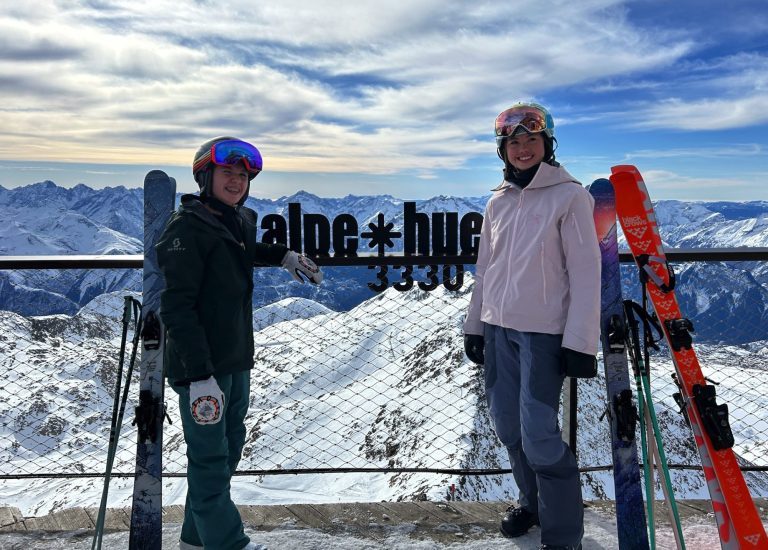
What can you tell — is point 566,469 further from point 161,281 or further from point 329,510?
point 161,281

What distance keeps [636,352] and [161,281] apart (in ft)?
7.91

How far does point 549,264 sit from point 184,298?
1.67 metres

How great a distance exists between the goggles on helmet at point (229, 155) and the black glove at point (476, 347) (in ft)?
4.82

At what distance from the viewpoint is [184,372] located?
8.55 ft

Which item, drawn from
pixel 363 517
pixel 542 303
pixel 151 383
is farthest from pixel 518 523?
pixel 151 383

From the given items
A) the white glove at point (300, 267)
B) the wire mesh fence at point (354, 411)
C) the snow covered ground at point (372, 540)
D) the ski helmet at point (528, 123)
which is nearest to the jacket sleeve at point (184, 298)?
the white glove at point (300, 267)

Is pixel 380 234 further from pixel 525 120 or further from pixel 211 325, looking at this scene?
pixel 211 325

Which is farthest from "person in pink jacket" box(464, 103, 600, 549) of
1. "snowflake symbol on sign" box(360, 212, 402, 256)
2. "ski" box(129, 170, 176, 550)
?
"ski" box(129, 170, 176, 550)

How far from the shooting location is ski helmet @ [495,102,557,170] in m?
2.88

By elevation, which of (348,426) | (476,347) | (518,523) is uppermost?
(476,347)

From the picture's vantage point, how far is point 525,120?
289 centimetres

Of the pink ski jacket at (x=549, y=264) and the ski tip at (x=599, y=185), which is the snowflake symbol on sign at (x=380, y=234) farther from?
the ski tip at (x=599, y=185)

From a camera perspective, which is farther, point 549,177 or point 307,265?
point 307,265

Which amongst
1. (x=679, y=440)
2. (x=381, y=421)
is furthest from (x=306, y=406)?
(x=679, y=440)
